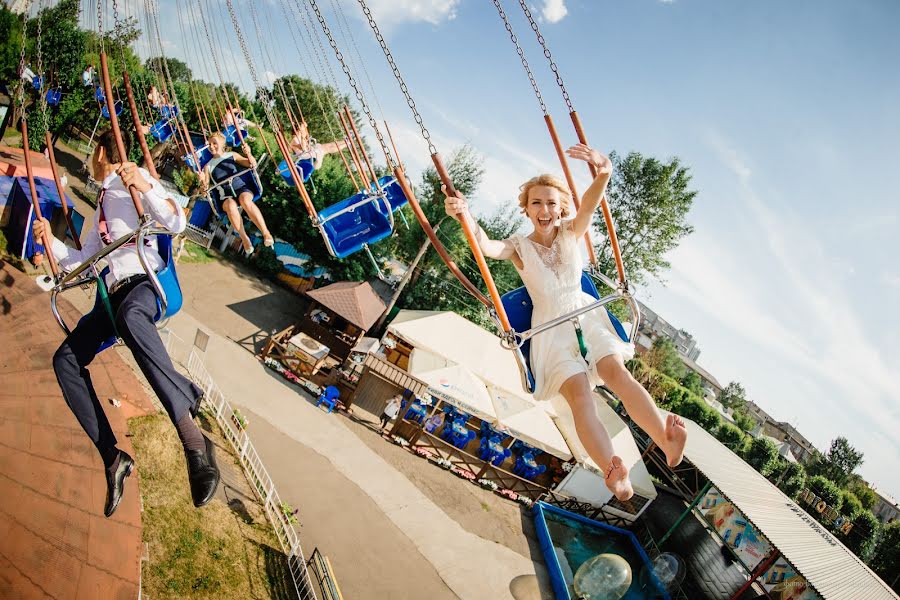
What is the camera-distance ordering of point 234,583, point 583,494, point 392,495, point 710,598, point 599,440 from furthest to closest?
point 583,494 → point 710,598 → point 392,495 → point 234,583 → point 599,440

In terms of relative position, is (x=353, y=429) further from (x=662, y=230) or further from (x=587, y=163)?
(x=662, y=230)

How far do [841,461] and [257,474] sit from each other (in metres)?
53.5

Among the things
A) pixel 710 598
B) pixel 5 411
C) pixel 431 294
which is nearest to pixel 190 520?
pixel 5 411

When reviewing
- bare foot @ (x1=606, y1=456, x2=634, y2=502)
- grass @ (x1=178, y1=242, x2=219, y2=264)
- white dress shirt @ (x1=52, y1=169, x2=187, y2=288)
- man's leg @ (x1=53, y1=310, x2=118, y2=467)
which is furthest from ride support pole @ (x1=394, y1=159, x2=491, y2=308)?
grass @ (x1=178, y1=242, x2=219, y2=264)

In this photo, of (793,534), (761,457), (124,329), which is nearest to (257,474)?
(124,329)

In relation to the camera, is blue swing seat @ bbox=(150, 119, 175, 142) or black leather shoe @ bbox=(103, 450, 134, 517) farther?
blue swing seat @ bbox=(150, 119, 175, 142)

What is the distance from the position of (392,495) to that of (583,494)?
742cm

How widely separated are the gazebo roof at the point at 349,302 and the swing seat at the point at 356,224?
9.36 metres

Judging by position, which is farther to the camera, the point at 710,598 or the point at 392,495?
the point at 710,598

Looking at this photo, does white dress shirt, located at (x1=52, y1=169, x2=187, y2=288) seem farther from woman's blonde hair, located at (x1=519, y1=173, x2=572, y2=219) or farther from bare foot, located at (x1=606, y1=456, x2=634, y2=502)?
bare foot, located at (x1=606, y1=456, x2=634, y2=502)

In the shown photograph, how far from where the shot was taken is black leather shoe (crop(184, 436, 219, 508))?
12.1 ft

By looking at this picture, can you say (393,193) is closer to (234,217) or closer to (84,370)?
(234,217)

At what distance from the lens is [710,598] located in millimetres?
13203

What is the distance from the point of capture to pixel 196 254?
21156mm
